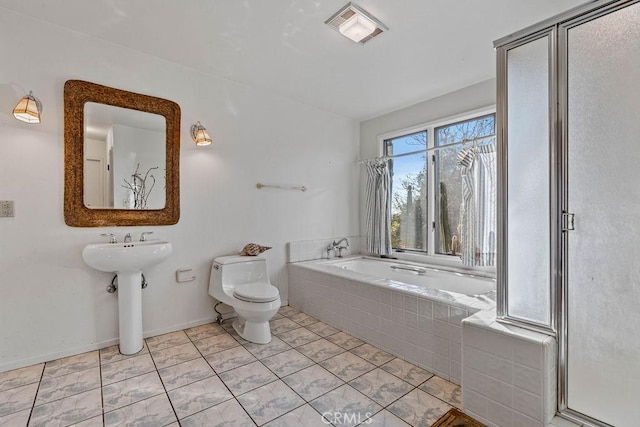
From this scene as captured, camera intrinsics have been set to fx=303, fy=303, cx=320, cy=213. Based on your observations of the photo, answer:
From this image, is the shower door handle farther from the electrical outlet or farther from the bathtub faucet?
the electrical outlet

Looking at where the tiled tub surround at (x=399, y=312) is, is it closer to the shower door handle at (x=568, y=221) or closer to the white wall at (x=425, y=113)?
the shower door handle at (x=568, y=221)

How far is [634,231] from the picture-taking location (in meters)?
1.23

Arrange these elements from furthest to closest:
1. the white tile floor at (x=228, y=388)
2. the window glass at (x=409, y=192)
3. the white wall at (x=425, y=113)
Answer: the window glass at (x=409, y=192), the white wall at (x=425, y=113), the white tile floor at (x=228, y=388)

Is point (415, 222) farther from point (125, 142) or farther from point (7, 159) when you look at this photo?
point (7, 159)

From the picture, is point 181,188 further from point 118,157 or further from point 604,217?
point 604,217

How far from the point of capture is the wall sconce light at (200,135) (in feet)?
8.58

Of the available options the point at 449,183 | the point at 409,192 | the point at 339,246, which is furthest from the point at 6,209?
the point at 449,183

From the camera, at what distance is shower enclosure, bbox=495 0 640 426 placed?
4.09ft

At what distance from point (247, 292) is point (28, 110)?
1876 mm

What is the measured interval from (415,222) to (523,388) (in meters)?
2.22

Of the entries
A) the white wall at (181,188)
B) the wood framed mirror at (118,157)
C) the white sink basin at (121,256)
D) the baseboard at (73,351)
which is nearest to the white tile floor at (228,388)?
the baseboard at (73,351)

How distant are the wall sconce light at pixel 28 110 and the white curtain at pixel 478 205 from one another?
3283 millimetres

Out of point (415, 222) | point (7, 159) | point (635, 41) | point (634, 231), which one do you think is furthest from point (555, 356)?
point (7, 159)

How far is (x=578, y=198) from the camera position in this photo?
137 cm
